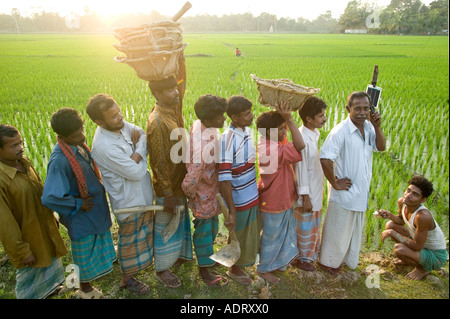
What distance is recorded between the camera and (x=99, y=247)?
218 centimetres

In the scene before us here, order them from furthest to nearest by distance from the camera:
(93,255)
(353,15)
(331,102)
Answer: (353,15), (331,102), (93,255)

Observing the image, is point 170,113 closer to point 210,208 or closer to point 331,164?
point 210,208

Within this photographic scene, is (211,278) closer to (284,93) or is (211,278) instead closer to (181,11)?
(284,93)

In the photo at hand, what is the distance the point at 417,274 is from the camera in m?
2.31

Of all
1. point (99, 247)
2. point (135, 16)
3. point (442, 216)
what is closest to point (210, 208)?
point (99, 247)

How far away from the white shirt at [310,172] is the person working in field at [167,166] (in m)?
0.85

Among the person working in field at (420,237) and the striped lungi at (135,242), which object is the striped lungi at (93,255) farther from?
the person working in field at (420,237)

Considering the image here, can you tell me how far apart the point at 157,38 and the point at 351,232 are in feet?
6.35

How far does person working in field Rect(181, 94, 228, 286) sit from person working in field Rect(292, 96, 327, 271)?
62cm

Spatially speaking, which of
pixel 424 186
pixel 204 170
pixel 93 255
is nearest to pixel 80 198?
pixel 93 255

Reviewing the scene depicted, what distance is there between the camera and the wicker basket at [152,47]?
179 cm

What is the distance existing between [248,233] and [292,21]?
81.6m

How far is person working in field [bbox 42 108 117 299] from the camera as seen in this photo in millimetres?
1841

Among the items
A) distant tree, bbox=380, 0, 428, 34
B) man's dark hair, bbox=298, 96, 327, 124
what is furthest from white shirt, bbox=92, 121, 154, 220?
distant tree, bbox=380, 0, 428, 34
